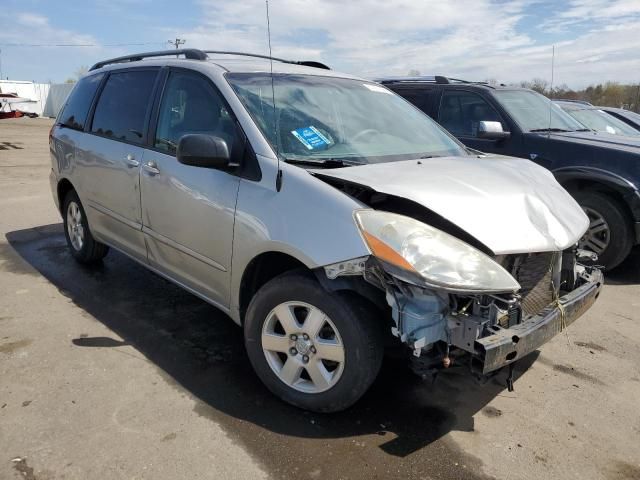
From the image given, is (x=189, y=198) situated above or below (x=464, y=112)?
below

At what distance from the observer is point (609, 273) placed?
5.73 meters

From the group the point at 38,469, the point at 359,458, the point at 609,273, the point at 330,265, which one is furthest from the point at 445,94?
the point at 38,469

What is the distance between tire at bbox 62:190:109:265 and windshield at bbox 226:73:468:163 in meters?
2.56

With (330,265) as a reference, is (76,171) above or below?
above

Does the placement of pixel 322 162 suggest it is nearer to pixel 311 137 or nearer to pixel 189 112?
pixel 311 137

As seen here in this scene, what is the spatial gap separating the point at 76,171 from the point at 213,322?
209cm

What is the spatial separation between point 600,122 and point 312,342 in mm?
8772

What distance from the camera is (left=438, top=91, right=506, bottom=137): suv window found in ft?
21.2

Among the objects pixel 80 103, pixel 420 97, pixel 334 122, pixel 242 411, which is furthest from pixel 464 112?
pixel 242 411

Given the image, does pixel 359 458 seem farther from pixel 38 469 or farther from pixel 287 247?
pixel 38 469

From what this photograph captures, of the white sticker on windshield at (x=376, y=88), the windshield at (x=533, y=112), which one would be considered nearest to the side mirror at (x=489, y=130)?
the windshield at (x=533, y=112)

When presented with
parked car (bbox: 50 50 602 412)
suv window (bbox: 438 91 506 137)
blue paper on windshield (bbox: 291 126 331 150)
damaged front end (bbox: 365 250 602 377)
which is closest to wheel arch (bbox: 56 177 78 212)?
parked car (bbox: 50 50 602 412)

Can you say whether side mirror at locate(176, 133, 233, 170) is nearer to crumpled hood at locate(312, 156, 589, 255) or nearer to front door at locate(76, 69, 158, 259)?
crumpled hood at locate(312, 156, 589, 255)

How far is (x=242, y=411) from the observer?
114 inches
